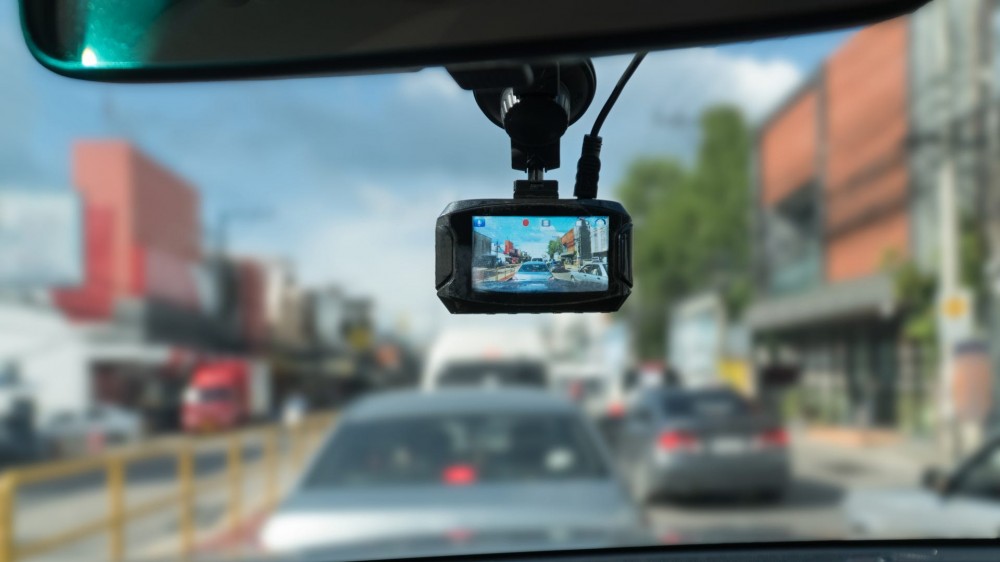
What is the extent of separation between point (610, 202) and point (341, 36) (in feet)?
1.85

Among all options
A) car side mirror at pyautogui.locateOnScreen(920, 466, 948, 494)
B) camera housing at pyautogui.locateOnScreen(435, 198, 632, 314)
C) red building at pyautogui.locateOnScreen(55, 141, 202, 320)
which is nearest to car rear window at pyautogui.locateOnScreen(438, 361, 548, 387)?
car side mirror at pyautogui.locateOnScreen(920, 466, 948, 494)

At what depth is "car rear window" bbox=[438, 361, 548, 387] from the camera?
13516mm

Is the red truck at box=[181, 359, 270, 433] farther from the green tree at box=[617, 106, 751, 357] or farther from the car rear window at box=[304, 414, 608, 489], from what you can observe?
the car rear window at box=[304, 414, 608, 489]

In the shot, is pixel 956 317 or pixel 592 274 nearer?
pixel 592 274

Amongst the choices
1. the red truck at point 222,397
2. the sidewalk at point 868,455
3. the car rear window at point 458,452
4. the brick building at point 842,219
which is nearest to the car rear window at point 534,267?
the car rear window at point 458,452

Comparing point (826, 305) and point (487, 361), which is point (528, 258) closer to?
point (487, 361)

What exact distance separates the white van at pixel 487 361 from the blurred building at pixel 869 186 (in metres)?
6.89

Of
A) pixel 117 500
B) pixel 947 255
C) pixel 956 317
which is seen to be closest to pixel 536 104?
pixel 117 500

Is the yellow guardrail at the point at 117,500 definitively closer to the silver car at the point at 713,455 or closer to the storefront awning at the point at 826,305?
the silver car at the point at 713,455

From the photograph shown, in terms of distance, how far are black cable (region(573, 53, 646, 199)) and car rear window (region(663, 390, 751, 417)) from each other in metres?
12.6

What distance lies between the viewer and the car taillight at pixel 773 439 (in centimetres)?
1379

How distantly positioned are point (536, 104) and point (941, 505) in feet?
16.5

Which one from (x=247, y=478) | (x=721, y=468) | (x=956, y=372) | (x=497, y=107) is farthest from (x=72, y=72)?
(x=247, y=478)

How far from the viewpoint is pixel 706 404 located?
599 inches
